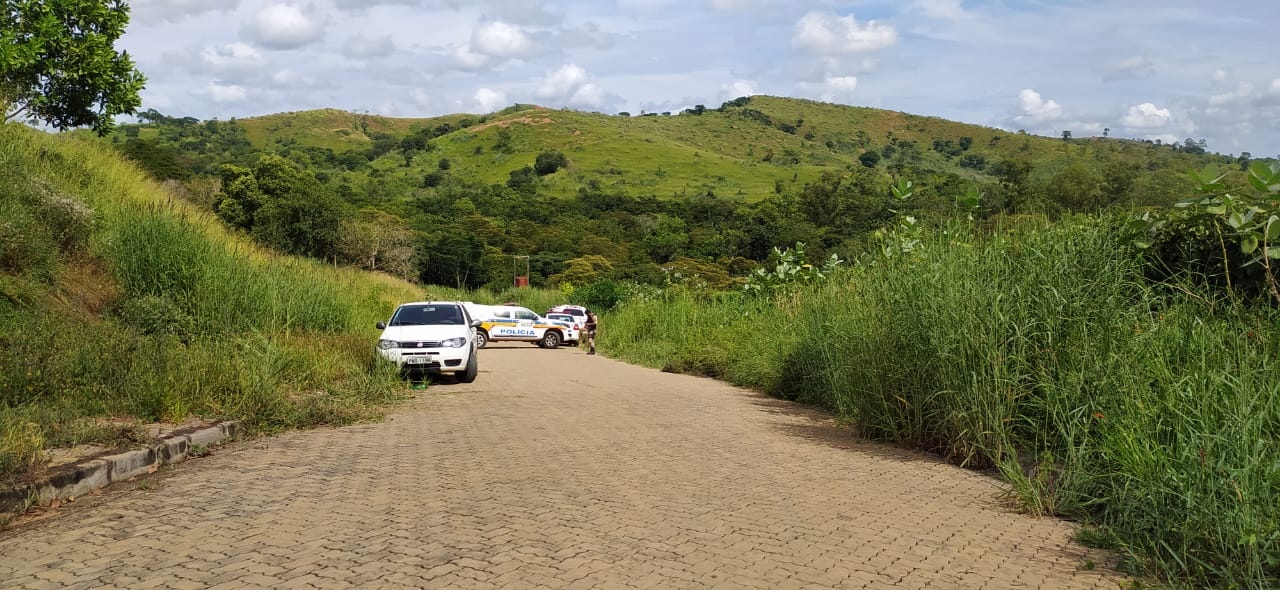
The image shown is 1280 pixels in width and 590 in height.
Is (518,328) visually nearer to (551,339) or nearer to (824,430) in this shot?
(551,339)

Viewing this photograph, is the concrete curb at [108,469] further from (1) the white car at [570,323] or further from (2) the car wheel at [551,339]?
(1) the white car at [570,323]

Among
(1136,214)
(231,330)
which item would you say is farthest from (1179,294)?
(231,330)

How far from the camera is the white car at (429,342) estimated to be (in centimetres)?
1631

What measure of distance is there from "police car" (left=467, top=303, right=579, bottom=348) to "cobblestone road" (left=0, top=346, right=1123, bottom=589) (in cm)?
2746

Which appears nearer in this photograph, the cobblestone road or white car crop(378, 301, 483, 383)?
the cobblestone road

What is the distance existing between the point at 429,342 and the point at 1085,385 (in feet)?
40.2

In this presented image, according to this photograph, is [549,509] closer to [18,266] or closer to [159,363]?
[159,363]

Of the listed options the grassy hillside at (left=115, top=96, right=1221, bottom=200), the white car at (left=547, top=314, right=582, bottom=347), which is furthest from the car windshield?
the grassy hillside at (left=115, top=96, right=1221, bottom=200)

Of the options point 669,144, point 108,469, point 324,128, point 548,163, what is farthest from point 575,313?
point 324,128

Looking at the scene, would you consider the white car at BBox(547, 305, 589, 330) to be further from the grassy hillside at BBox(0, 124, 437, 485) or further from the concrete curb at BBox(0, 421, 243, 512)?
the concrete curb at BBox(0, 421, 243, 512)

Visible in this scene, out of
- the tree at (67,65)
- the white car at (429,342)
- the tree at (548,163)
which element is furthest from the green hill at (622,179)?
the tree at (67,65)

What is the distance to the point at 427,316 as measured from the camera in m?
18.0

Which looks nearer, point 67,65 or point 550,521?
point 550,521

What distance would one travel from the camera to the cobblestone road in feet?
15.9
